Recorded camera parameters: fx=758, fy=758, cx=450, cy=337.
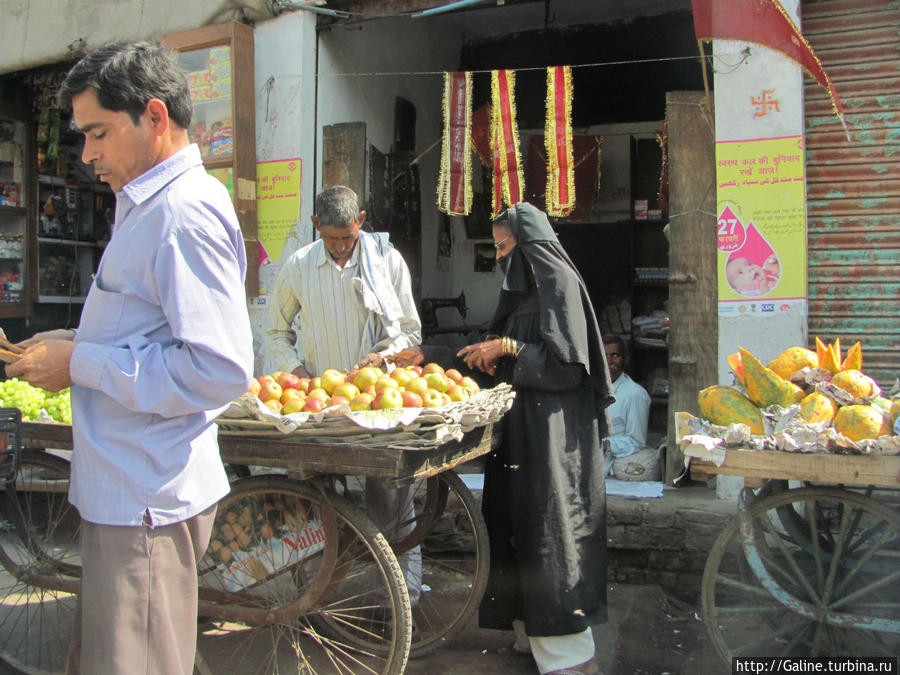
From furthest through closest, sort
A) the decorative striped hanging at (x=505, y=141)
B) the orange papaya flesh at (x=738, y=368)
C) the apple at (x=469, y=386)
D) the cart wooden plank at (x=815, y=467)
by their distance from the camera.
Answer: the decorative striped hanging at (x=505, y=141) → the orange papaya flesh at (x=738, y=368) → the apple at (x=469, y=386) → the cart wooden plank at (x=815, y=467)

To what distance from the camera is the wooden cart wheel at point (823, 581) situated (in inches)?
111

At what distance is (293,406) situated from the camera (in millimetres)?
2746

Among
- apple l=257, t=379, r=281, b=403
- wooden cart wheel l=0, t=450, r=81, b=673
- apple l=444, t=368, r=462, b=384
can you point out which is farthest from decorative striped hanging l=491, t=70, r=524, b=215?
wooden cart wheel l=0, t=450, r=81, b=673

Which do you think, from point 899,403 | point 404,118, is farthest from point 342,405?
point 404,118

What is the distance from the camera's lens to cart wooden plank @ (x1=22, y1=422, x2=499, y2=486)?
2.46 meters

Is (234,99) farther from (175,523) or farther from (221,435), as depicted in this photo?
(175,523)

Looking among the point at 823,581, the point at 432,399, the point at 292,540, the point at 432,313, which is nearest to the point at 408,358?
the point at 432,399

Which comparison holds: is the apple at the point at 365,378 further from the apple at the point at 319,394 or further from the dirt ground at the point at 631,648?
the dirt ground at the point at 631,648

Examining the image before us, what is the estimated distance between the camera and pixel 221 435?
269cm

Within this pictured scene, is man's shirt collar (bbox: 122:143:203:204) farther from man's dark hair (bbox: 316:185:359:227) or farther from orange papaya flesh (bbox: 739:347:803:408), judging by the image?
orange papaya flesh (bbox: 739:347:803:408)

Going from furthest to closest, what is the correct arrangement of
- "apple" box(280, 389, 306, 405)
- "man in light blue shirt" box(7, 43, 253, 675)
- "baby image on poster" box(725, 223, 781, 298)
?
1. "baby image on poster" box(725, 223, 781, 298)
2. "apple" box(280, 389, 306, 405)
3. "man in light blue shirt" box(7, 43, 253, 675)

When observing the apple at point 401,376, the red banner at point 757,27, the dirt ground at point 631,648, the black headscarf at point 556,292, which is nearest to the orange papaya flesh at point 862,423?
the black headscarf at point 556,292

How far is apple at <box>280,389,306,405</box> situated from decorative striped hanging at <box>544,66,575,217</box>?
231 cm

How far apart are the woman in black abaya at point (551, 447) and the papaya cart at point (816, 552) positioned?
0.42 m
